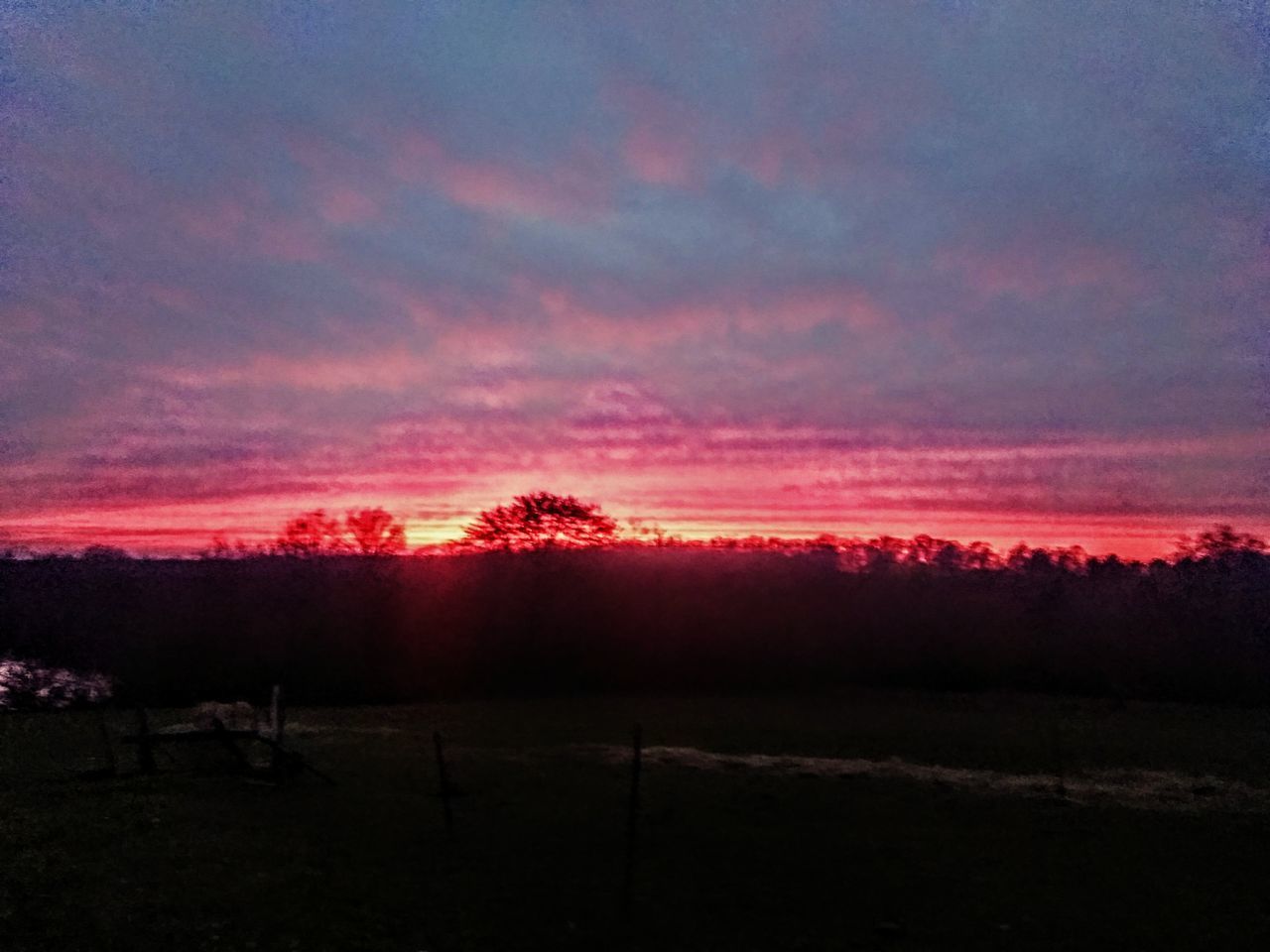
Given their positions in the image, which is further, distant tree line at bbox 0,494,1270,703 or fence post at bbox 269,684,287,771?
distant tree line at bbox 0,494,1270,703

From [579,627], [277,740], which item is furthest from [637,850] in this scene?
[579,627]

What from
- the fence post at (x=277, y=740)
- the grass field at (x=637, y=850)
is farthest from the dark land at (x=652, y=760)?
the fence post at (x=277, y=740)

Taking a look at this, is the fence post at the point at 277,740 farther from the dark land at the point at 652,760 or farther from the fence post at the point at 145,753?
the fence post at the point at 145,753

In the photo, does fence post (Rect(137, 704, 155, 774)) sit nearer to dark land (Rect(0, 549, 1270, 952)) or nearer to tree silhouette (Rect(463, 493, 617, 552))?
dark land (Rect(0, 549, 1270, 952))

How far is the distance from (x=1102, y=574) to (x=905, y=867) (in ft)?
144

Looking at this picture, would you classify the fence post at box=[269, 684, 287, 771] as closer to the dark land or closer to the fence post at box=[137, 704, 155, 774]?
the dark land

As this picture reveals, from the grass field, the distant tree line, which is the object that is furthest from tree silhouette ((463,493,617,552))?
the grass field

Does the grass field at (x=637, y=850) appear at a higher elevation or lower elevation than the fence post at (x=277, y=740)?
lower

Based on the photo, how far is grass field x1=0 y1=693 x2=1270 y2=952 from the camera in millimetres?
9227

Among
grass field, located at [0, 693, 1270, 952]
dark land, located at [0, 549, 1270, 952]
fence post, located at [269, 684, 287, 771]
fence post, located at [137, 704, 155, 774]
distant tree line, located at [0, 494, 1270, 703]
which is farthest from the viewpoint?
distant tree line, located at [0, 494, 1270, 703]

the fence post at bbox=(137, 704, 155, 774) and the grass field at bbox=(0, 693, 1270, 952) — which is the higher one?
the fence post at bbox=(137, 704, 155, 774)

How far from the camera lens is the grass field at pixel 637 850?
30.3 ft

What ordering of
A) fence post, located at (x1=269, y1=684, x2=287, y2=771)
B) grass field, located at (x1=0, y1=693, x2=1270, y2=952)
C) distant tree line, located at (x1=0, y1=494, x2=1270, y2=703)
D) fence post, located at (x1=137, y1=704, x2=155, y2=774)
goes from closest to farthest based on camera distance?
1. grass field, located at (x1=0, y1=693, x2=1270, y2=952)
2. fence post, located at (x1=137, y1=704, x2=155, y2=774)
3. fence post, located at (x1=269, y1=684, x2=287, y2=771)
4. distant tree line, located at (x1=0, y1=494, x2=1270, y2=703)

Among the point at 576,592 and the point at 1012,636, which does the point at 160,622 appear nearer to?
the point at 576,592
